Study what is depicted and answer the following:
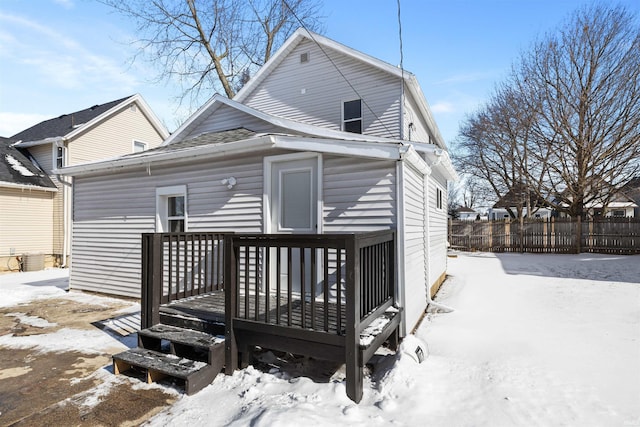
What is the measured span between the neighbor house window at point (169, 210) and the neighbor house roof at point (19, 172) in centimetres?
898

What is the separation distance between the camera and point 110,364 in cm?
367

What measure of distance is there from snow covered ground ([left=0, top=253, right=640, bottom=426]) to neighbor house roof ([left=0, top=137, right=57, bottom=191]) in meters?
10.1

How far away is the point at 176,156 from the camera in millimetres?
5691

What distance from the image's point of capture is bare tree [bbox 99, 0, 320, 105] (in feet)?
46.5

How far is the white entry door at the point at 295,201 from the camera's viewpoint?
4996 millimetres

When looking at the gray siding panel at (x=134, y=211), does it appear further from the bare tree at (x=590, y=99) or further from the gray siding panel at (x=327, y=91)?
the bare tree at (x=590, y=99)

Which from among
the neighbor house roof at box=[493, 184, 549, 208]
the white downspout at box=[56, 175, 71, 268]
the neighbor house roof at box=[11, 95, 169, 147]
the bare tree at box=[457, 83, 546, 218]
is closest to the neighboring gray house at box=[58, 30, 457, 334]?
the white downspout at box=[56, 175, 71, 268]

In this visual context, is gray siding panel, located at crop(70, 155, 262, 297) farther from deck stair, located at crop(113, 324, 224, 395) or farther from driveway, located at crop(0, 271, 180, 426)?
deck stair, located at crop(113, 324, 224, 395)

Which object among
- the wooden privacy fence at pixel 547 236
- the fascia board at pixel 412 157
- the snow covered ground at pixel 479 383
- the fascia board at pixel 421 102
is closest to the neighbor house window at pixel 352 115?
the fascia board at pixel 421 102

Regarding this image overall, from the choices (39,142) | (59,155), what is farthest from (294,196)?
(39,142)

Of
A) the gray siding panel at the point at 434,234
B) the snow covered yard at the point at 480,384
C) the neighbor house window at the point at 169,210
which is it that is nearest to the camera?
the snow covered yard at the point at 480,384

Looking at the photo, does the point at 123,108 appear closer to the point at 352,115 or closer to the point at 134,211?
the point at 134,211

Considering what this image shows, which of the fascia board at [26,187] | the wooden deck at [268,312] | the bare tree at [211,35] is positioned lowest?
the wooden deck at [268,312]

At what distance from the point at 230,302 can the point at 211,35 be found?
50.8 ft
